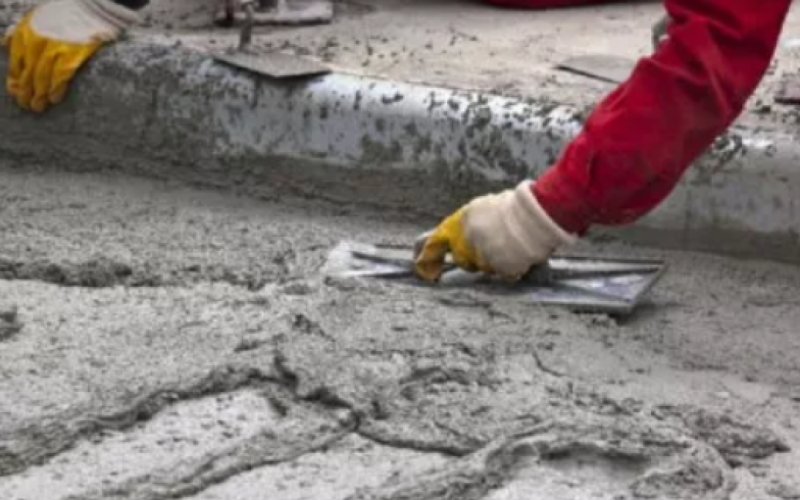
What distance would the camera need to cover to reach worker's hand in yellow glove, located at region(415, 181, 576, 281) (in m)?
3.28

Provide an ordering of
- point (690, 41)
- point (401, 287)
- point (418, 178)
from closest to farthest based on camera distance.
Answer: point (690, 41), point (401, 287), point (418, 178)

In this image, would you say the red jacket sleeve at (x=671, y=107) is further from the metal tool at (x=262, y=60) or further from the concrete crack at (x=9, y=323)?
the metal tool at (x=262, y=60)

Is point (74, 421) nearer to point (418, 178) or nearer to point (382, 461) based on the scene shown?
point (382, 461)

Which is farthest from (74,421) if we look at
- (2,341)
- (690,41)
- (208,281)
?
(690,41)

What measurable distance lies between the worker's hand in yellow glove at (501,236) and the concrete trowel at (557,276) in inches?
2.1

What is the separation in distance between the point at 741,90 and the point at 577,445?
0.70 m

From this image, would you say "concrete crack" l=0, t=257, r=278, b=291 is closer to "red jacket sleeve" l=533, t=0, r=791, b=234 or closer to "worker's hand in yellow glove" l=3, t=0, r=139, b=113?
"red jacket sleeve" l=533, t=0, r=791, b=234

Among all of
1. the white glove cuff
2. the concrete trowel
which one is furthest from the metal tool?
the white glove cuff

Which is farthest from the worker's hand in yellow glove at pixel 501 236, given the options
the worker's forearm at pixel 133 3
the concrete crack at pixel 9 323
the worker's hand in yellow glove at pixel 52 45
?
the worker's forearm at pixel 133 3

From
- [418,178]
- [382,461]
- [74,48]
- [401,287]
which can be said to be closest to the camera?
[382,461]

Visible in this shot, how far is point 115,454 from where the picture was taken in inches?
111

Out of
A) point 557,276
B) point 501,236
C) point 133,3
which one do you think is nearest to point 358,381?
point 501,236

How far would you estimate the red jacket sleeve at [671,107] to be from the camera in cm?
306

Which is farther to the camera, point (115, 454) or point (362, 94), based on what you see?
point (362, 94)
